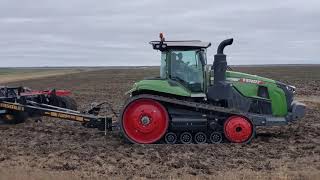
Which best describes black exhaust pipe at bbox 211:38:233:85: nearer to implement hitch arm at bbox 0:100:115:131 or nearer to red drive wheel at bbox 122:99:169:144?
red drive wheel at bbox 122:99:169:144


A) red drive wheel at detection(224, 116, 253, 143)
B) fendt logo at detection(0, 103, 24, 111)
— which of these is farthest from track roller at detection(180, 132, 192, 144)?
fendt logo at detection(0, 103, 24, 111)

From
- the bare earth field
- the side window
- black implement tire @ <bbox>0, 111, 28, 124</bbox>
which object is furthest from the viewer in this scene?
black implement tire @ <bbox>0, 111, 28, 124</bbox>

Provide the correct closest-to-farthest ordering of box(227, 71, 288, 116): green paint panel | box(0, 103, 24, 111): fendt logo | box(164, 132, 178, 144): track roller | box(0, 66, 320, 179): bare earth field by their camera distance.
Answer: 1. box(0, 66, 320, 179): bare earth field
2. box(164, 132, 178, 144): track roller
3. box(227, 71, 288, 116): green paint panel
4. box(0, 103, 24, 111): fendt logo

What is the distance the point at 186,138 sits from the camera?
1424cm

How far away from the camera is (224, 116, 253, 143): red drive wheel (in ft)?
46.1

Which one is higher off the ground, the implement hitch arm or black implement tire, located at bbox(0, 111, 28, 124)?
the implement hitch arm

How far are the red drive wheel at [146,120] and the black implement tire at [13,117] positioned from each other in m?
4.27

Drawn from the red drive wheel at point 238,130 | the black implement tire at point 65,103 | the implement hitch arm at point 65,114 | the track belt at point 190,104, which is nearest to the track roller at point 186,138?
the track belt at point 190,104

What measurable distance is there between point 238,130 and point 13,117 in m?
7.07

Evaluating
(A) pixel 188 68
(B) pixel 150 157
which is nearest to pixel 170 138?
(A) pixel 188 68

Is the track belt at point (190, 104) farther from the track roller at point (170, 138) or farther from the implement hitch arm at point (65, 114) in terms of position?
the implement hitch arm at point (65, 114)

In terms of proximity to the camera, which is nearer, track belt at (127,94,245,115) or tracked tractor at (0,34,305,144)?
track belt at (127,94,245,115)

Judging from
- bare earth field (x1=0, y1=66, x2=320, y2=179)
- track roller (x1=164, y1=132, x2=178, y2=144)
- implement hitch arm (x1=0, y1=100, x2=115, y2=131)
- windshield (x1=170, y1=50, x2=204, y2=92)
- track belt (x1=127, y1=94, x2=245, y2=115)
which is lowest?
bare earth field (x1=0, y1=66, x2=320, y2=179)

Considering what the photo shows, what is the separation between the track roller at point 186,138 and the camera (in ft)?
46.5
